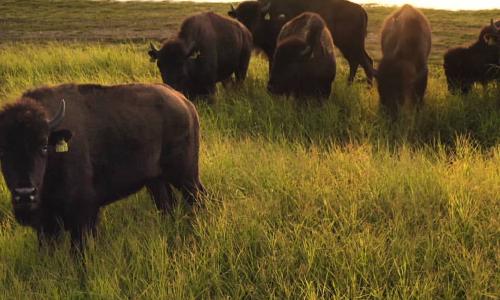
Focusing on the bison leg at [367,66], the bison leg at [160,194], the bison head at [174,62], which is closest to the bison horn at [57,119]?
the bison leg at [160,194]

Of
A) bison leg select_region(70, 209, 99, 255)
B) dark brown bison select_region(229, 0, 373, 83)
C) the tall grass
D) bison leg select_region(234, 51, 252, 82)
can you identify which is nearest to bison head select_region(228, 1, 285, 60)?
dark brown bison select_region(229, 0, 373, 83)

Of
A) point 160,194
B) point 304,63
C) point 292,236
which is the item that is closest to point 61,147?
point 160,194

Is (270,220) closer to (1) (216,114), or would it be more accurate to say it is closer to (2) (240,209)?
(2) (240,209)

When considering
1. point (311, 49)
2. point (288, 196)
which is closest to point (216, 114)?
point (311, 49)

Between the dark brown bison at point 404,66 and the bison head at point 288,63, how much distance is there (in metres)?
1.30

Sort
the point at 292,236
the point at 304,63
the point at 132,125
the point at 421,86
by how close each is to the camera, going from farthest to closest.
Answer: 1. the point at 304,63
2. the point at 421,86
3. the point at 132,125
4. the point at 292,236

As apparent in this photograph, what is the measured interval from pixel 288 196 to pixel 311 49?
453 centimetres

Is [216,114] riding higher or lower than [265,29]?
lower

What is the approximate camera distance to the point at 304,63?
9.00 m

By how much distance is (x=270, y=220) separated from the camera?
4520 millimetres

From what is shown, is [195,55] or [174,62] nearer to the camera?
[174,62]

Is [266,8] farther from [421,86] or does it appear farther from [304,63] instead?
[421,86]

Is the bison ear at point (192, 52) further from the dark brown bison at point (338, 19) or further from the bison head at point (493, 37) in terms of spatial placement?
the bison head at point (493, 37)

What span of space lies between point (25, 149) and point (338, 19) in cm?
998
